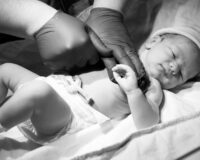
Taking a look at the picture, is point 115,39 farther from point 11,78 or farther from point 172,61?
point 11,78

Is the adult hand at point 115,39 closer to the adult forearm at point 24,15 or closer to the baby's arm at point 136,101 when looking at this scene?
the baby's arm at point 136,101

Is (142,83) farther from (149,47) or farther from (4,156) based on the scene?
(4,156)

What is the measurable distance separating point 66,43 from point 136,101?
29cm

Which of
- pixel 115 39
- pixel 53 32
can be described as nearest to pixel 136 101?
pixel 115 39

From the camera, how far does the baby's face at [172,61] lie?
3.70 feet

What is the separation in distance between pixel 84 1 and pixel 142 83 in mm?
554

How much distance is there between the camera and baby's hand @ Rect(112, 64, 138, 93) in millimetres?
1027

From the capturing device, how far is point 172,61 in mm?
1133

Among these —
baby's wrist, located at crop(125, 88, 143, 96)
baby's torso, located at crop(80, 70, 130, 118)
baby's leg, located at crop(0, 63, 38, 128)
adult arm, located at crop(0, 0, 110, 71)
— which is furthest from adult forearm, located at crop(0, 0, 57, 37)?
baby's wrist, located at crop(125, 88, 143, 96)

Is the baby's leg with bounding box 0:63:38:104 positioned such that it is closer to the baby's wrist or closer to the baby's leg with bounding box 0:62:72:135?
the baby's leg with bounding box 0:62:72:135

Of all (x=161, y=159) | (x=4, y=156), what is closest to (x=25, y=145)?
(x=4, y=156)

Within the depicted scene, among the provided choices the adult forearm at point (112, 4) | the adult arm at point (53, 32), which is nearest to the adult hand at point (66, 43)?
the adult arm at point (53, 32)

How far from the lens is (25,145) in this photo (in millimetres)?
Answer: 1039

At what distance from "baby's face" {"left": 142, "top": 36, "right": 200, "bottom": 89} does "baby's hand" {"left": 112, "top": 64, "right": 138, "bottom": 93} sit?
0.42 ft
